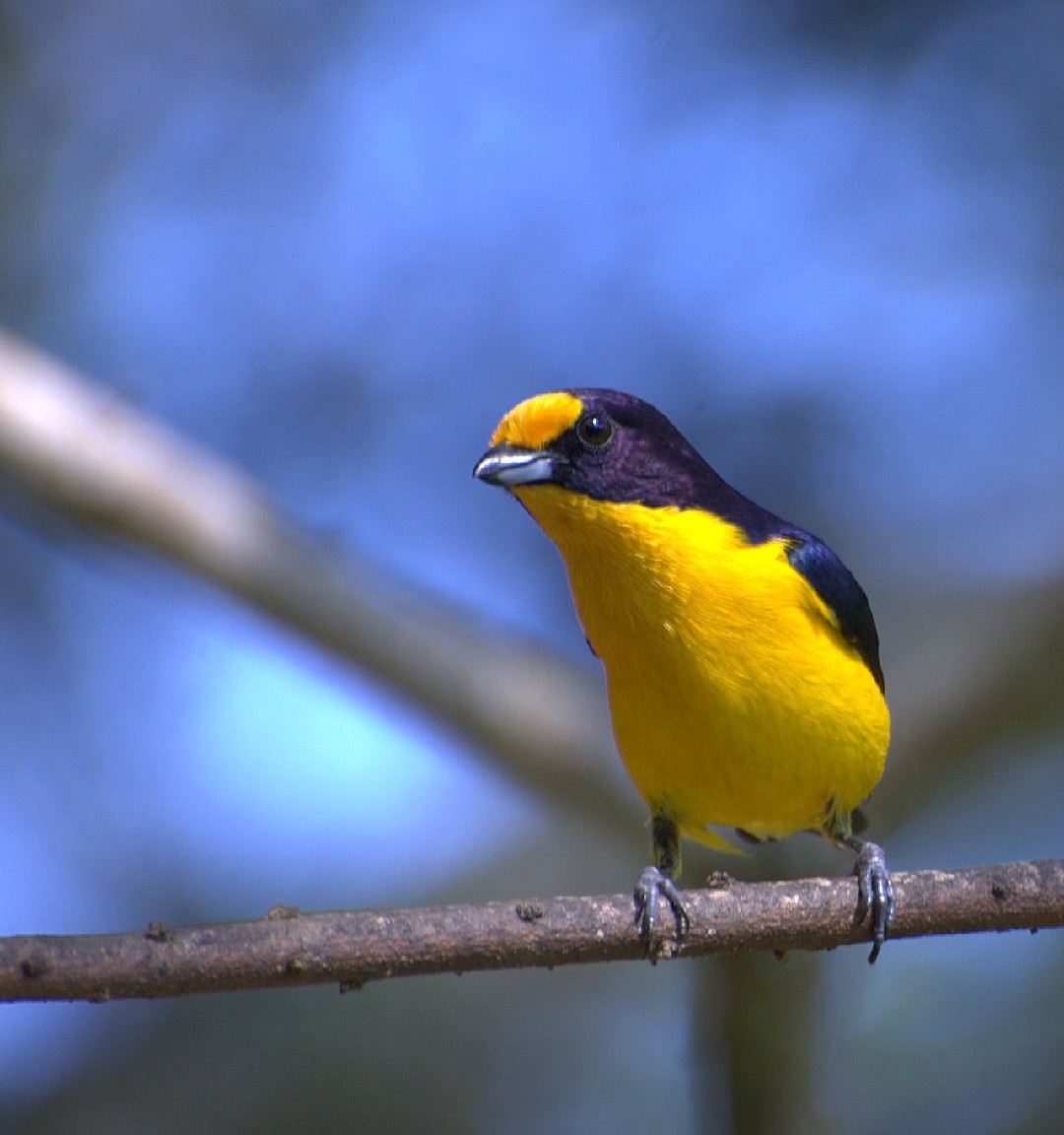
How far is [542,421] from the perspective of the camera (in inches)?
191

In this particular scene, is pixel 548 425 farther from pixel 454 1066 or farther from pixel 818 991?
pixel 454 1066

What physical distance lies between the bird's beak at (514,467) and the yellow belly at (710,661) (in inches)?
3.0

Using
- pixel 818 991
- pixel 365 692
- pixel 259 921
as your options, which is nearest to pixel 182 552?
pixel 365 692

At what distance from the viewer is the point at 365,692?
26.2 feet

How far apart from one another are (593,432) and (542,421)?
7.1 inches

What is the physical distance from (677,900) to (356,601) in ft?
11.8

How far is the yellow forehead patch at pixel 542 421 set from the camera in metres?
4.86

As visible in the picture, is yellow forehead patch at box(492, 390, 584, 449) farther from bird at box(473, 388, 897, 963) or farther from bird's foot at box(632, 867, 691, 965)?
bird's foot at box(632, 867, 691, 965)

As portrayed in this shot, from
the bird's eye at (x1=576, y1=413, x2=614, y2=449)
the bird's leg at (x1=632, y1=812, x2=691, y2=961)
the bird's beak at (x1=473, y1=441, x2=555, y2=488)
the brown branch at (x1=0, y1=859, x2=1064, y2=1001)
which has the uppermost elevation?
the bird's eye at (x1=576, y1=413, x2=614, y2=449)

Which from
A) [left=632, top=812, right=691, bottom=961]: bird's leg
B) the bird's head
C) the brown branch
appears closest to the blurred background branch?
[left=632, top=812, right=691, bottom=961]: bird's leg

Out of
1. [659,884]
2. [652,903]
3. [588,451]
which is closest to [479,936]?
[652,903]

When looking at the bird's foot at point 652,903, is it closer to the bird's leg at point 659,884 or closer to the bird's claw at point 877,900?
the bird's leg at point 659,884

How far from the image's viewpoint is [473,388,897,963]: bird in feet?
16.1

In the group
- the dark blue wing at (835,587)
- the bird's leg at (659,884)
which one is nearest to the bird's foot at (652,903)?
the bird's leg at (659,884)
